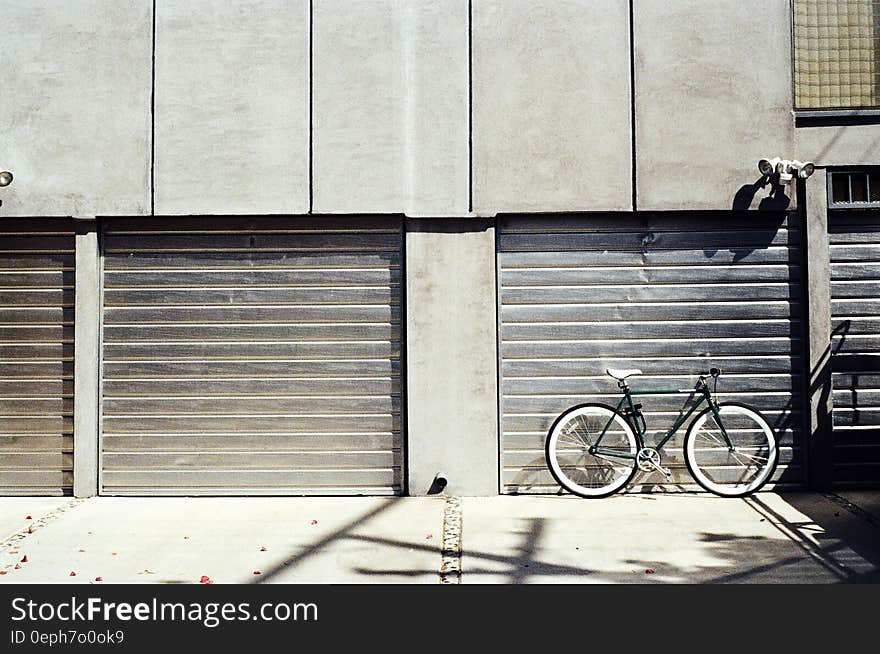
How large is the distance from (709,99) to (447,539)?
189 inches

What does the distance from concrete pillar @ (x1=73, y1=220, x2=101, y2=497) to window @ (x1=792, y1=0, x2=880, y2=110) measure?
22.8 ft

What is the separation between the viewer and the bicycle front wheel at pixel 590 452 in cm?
819

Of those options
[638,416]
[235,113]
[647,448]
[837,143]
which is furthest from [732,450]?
[235,113]

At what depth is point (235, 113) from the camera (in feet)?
27.8

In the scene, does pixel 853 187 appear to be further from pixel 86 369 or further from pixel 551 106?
pixel 86 369

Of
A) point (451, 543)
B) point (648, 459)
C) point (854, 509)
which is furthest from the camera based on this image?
point (648, 459)

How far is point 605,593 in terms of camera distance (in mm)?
5473

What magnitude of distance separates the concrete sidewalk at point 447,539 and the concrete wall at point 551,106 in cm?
289

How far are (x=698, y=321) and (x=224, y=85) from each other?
16.5 ft

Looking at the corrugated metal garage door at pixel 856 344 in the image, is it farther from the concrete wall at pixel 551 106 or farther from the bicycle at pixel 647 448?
the concrete wall at pixel 551 106

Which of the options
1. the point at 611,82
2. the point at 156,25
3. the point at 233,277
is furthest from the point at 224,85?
the point at 611,82

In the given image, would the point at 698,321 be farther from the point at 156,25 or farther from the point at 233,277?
the point at 156,25

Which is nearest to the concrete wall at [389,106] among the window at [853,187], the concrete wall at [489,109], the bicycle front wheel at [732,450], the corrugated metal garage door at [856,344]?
the concrete wall at [489,109]

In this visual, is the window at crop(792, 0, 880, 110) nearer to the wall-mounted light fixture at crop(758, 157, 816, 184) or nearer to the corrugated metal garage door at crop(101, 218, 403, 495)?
the wall-mounted light fixture at crop(758, 157, 816, 184)
